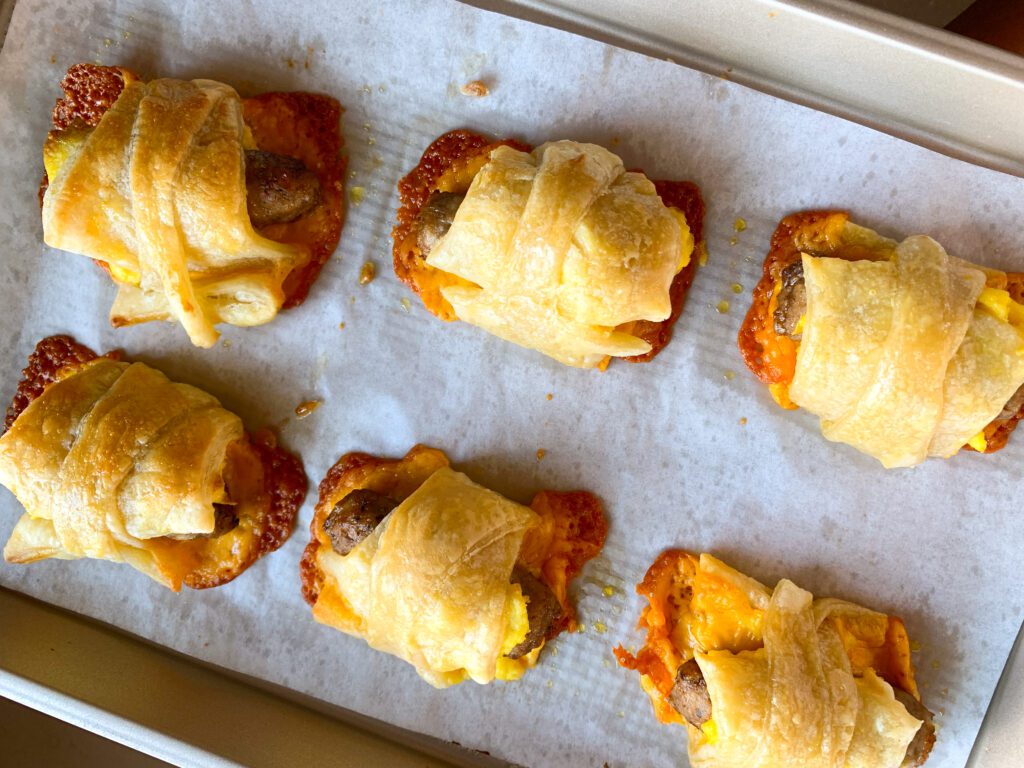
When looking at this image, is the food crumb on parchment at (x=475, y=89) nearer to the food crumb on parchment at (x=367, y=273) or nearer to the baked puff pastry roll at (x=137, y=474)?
the food crumb on parchment at (x=367, y=273)

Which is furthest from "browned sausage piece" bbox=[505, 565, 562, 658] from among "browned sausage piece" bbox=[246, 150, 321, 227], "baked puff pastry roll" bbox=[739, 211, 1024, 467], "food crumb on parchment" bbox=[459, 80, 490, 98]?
"food crumb on parchment" bbox=[459, 80, 490, 98]

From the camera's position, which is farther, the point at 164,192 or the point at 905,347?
the point at 164,192

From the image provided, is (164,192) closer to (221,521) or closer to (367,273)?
(367,273)

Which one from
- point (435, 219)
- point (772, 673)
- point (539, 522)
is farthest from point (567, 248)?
point (772, 673)

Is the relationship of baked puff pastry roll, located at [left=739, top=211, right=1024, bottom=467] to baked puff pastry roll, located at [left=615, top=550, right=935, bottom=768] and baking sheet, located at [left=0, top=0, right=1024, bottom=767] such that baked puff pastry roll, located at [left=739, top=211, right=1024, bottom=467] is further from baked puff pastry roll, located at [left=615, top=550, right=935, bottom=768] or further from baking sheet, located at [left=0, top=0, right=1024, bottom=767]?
baked puff pastry roll, located at [left=615, top=550, right=935, bottom=768]

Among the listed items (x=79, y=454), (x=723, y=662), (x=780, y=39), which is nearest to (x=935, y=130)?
(x=780, y=39)
